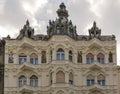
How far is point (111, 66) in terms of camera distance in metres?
69.6

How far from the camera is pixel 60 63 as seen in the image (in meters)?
68.3

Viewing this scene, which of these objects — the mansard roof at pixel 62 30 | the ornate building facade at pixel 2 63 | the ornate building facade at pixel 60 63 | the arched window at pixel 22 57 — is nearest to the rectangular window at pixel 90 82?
the ornate building facade at pixel 60 63

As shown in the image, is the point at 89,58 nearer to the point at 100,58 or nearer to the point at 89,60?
the point at 89,60

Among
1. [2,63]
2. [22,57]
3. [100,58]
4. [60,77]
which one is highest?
[22,57]

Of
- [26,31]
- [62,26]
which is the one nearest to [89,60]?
[62,26]

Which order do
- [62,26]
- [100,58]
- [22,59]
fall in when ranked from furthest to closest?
[100,58] → [22,59] → [62,26]

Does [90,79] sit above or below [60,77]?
below

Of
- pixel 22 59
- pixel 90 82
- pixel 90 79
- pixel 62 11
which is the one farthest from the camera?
pixel 62 11

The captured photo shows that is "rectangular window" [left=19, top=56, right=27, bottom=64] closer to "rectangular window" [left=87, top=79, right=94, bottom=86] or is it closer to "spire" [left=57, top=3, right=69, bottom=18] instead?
"spire" [left=57, top=3, right=69, bottom=18]

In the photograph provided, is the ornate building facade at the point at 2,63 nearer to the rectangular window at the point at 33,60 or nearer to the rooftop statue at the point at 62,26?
the rectangular window at the point at 33,60

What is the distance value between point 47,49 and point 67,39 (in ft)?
12.8

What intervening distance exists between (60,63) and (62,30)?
575cm

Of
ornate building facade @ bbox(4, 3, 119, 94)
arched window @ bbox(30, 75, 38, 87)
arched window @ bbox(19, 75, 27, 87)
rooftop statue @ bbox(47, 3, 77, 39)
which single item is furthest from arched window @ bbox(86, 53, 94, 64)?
arched window @ bbox(19, 75, 27, 87)

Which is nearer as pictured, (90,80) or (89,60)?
(90,80)
